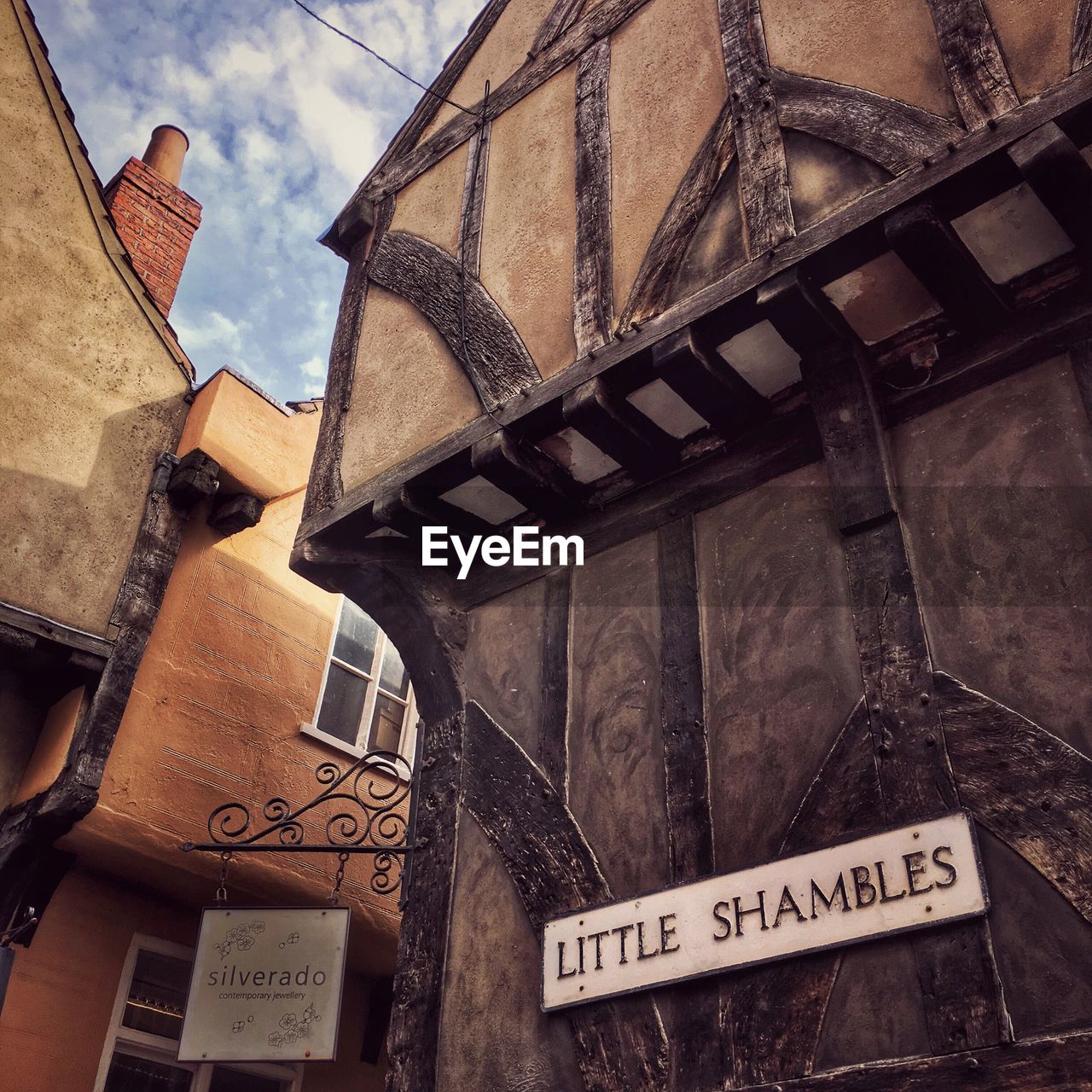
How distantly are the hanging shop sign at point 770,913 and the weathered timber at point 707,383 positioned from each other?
5.85 ft

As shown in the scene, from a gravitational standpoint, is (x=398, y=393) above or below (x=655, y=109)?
below

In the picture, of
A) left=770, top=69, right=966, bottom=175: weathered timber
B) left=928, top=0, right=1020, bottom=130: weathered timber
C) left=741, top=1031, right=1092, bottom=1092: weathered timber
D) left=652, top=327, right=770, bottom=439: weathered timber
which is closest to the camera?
left=741, top=1031, right=1092, bottom=1092: weathered timber

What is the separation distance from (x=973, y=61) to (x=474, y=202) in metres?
2.74

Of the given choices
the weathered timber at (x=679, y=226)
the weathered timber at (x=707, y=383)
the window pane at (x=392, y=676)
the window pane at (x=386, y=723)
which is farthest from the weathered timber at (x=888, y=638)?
the window pane at (x=392, y=676)

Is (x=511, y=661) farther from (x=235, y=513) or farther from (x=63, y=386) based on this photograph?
(x=63, y=386)

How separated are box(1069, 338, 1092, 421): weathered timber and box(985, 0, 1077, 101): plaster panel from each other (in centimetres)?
85

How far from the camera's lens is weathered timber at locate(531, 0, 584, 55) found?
19.4 ft

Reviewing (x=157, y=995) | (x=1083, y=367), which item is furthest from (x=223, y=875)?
(x=1083, y=367)

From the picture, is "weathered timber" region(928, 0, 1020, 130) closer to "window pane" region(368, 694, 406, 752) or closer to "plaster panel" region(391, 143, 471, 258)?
"plaster panel" region(391, 143, 471, 258)

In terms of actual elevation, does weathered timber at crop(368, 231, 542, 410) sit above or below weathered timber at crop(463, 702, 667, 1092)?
above

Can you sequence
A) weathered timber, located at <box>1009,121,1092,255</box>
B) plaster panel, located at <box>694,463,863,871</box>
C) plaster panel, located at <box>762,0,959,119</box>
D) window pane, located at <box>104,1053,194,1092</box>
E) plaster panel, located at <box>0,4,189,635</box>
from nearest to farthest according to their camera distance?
weathered timber, located at <box>1009,121,1092,255</box>
plaster panel, located at <box>694,463,863,871</box>
plaster panel, located at <box>762,0,959,119</box>
window pane, located at <box>104,1053,194,1092</box>
plaster panel, located at <box>0,4,189,635</box>

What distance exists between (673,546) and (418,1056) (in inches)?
85.2

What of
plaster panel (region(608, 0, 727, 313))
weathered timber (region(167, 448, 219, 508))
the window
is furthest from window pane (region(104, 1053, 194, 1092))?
plaster panel (region(608, 0, 727, 313))

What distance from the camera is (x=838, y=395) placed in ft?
13.3
